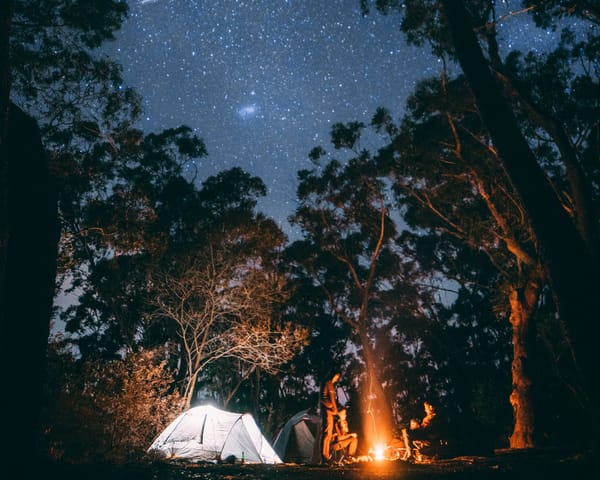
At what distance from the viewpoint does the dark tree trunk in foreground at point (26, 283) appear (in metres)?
3.86

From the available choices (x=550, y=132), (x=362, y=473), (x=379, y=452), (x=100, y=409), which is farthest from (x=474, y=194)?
(x=100, y=409)

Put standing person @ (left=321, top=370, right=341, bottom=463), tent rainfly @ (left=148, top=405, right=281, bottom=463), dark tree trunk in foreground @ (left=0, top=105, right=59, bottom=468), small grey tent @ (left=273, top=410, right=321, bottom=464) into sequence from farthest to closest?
small grey tent @ (left=273, top=410, right=321, bottom=464) < tent rainfly @ (left=148, top=405, right=281, bottom=463) < standing person @ (left=321, top=370, right=341, bottom=463) < dark tree trunk in foreground @ (left=0, top=105, right=59, bottom=468)

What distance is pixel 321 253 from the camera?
779 inches

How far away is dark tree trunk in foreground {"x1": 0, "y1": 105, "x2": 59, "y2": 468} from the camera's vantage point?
3.86 m

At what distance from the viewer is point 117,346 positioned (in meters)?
18.6

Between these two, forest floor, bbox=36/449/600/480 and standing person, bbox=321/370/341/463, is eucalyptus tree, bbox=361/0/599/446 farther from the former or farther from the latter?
standing person, bbox=321/370/341/463

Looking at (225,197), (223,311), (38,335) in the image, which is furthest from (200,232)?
(38,335)

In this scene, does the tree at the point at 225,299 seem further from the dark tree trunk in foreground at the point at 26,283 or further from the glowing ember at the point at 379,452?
the dark tree trunk in foreground at the point at 26,283

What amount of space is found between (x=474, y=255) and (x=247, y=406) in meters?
17.5

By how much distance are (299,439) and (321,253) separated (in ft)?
28.5

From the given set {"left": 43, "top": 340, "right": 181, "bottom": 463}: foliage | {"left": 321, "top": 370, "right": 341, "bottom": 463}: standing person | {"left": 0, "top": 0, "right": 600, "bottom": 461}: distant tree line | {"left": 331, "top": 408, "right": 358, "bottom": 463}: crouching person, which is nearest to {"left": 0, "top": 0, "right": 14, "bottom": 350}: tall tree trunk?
{"left": 0, "top": 0, "right": 600, "bottom": 461}: distant tree line

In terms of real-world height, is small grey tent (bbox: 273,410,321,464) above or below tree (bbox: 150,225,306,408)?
below

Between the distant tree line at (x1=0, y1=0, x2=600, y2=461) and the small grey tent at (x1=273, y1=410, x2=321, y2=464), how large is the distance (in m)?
2.37

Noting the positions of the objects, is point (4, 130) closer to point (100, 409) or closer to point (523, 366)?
point (100, 409)
